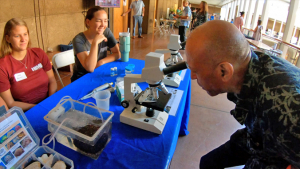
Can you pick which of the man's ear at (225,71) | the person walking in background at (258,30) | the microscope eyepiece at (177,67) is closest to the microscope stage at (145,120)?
the microscope eyepiece at (177,67)

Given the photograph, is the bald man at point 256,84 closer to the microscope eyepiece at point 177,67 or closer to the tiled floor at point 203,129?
the microscope eyepiece at point 177,67

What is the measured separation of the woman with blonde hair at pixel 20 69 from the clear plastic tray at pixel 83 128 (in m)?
0.62

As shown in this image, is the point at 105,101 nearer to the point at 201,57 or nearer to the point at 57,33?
the point at 201,57

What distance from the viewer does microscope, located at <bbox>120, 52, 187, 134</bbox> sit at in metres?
0.86

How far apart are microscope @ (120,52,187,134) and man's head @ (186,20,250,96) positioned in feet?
0.55

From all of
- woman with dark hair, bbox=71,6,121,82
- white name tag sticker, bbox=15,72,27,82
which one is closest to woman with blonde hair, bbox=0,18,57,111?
white name tag sticker, bbox=15,72,27,82

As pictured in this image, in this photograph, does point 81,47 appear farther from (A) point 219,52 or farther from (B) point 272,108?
(B) point 272,108

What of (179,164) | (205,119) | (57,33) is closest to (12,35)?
(179,164)

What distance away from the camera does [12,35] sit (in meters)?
1.27

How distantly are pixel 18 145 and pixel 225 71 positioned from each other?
935mm

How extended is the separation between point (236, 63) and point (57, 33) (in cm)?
393

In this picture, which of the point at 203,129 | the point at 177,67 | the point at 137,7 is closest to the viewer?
the point at 177,67

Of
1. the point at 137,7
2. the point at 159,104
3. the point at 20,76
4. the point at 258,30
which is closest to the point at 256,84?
the point at 159,104

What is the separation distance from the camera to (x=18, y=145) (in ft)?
2.39
